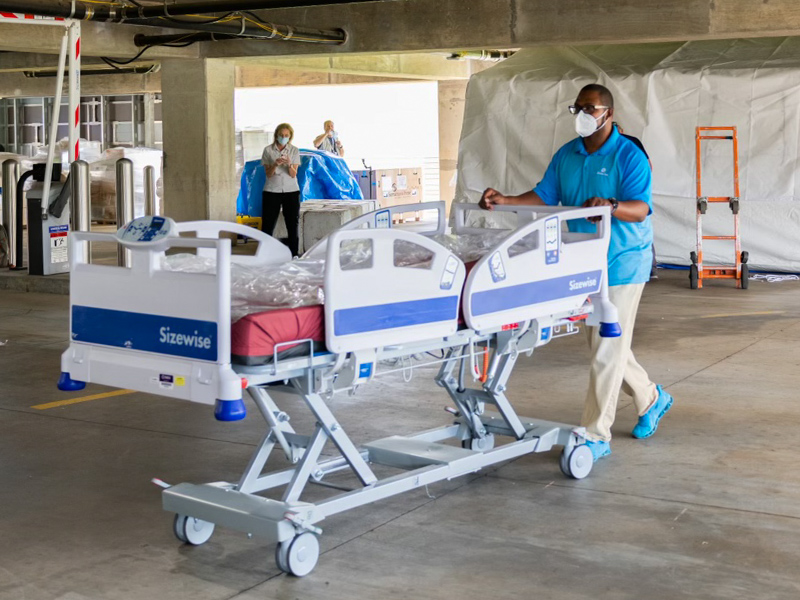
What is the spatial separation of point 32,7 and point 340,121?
2454cm

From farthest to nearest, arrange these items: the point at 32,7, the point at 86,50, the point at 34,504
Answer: the point at 86,50 → the point at 32,7 → the point at 34,504

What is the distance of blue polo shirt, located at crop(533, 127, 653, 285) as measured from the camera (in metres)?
5.52

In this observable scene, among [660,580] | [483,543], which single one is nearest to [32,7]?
[483,543]

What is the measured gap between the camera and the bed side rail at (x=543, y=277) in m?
4.70

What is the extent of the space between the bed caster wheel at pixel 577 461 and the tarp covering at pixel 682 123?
8680mm

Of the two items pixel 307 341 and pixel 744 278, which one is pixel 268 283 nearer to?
pixel 307 341

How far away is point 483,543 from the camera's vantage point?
178 inches

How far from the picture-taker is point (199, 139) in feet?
53.0

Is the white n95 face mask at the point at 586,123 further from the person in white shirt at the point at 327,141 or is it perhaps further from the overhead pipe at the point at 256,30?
the person in white shirt at the point at 327,141

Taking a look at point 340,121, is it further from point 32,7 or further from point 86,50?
point 32,7

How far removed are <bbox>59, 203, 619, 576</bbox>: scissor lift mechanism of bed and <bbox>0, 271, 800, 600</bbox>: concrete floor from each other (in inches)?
8.4

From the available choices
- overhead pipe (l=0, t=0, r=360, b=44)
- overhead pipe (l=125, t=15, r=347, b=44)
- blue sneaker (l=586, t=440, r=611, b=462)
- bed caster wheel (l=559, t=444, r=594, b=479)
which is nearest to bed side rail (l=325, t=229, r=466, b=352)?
bed caster wheel (l=559, t=444, r=594, b=479)

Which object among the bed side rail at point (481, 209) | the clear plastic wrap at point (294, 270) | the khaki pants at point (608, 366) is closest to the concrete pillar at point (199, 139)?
the bed side rail at point (481, 209)

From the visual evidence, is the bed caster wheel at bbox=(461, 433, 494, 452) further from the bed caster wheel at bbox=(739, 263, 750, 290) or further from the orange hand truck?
the bed caster wheel at bbox=(739, 263, 750, 290)
